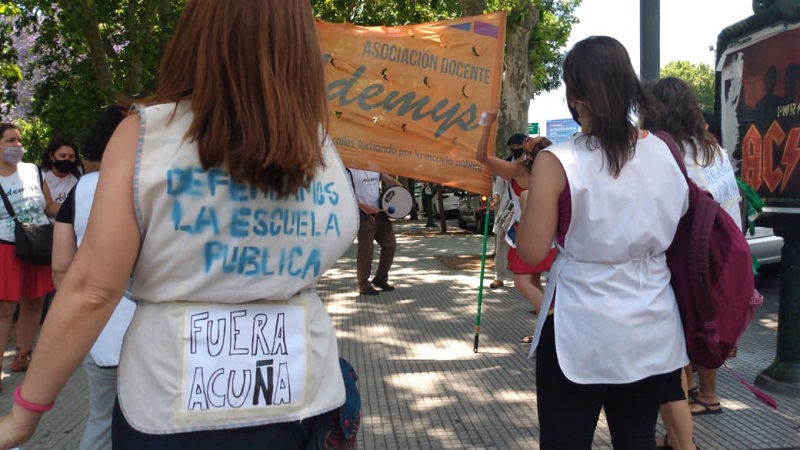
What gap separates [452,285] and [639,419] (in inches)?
302

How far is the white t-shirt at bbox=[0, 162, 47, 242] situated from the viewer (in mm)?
5320

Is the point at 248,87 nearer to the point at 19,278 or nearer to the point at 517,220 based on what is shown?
the point at 19,278

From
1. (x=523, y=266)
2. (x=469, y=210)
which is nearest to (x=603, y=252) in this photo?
(x=523, y=266)

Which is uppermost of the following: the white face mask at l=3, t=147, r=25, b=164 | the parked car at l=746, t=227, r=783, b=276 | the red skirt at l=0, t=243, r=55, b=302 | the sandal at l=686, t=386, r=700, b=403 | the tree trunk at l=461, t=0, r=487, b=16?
the tree trunk at l=461, t=0, r=487, b=16

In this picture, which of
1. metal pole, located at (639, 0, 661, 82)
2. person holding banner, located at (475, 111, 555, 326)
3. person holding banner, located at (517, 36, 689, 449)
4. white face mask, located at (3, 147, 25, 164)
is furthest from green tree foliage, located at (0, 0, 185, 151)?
person holding banner, located at (517, 36, 689, 449)

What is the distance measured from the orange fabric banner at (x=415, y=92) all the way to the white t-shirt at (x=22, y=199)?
2274 millimetres

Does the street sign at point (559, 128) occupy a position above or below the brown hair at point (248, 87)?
above

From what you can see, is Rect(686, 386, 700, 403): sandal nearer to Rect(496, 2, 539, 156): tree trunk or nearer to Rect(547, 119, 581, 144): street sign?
Rect(496, 2, 539, 156): tree trunk

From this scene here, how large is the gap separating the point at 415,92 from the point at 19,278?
3.12 meters

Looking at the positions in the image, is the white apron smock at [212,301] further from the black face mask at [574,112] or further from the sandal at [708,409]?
the sandal at [708,409]

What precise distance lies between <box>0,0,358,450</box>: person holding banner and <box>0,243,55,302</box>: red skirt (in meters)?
4.07

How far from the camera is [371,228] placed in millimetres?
9258

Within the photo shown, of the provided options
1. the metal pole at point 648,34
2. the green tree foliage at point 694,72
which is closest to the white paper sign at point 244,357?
the metal pole at point 648,34

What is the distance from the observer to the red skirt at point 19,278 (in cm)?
530
